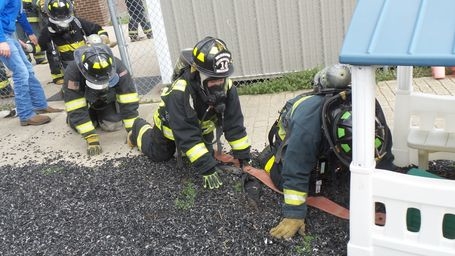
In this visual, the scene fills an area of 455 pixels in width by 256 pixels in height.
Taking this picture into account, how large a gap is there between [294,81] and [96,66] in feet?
8.78

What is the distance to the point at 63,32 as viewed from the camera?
20.9 feet

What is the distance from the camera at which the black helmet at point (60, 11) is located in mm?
5926

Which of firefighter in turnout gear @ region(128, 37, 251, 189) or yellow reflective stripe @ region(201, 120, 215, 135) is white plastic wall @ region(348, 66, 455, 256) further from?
yellow reflective stripe @ region(201, 120, 215, 135)

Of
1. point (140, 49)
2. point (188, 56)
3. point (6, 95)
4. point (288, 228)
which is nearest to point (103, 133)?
point (188, 56)

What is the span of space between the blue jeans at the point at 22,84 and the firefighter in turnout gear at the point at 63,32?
1.97 ft

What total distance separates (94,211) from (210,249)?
1105 mm

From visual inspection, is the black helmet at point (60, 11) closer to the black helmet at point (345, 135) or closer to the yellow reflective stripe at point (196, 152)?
the yellow reflective stripe at point (196, 152)

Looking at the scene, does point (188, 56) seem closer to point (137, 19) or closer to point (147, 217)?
point (147, 217)

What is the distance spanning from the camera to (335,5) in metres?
5.91

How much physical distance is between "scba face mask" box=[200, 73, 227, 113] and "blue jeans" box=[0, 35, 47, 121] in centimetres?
303

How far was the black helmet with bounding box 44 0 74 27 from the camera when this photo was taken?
19.4ft

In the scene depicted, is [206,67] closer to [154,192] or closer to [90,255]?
[154,192]

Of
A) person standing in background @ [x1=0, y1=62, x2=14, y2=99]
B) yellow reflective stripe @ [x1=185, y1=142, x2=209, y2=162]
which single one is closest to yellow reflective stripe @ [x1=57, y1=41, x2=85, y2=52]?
person standing in background @ [x1=0, y1=62, x2=14, y2=99]

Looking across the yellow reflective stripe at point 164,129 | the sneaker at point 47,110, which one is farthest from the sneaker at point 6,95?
the yellow reflective stripe at point 164,129
